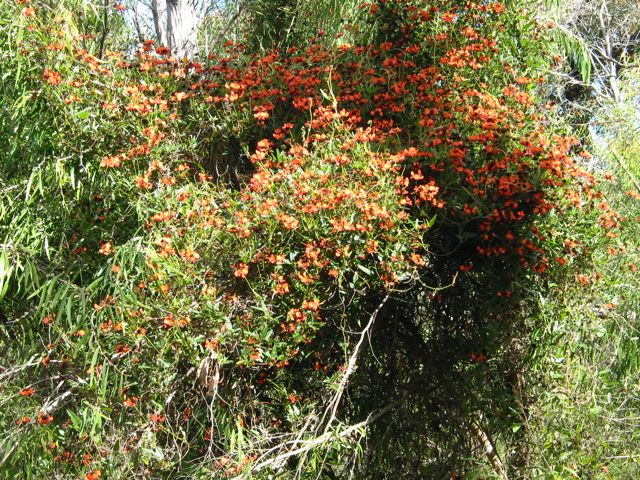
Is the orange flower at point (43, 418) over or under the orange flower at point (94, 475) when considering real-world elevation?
over

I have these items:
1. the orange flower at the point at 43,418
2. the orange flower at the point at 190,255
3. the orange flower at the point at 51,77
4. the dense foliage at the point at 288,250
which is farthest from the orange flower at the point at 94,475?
the orange flower at the point at 51,77

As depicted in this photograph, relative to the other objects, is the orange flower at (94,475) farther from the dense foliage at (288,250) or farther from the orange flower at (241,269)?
the orange flower at (241,269)

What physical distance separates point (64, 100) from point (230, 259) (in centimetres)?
85

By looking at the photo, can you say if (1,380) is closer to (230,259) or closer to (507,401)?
(230,259)

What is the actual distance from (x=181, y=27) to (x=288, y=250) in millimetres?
2069

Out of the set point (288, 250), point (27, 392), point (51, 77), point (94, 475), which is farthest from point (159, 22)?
point (94, 475)

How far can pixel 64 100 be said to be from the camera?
107 inches

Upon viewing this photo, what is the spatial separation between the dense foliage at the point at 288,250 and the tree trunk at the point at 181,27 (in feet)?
2.16

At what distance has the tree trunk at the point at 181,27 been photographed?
4109 millimetres

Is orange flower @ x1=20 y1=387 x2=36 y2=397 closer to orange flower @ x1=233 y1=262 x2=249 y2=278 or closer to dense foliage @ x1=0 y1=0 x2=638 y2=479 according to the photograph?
dense foliage @ x1=0 y1=0 x2=638 y2=479

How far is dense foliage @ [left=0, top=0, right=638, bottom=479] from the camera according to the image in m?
2.54

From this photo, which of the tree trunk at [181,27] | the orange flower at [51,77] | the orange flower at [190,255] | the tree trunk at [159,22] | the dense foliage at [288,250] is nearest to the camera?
the orange flower at [190,255]

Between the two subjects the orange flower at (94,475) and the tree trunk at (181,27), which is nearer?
the orange flower at (94,475)

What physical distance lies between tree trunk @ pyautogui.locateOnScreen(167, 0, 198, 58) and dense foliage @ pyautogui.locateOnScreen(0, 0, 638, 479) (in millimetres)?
658
